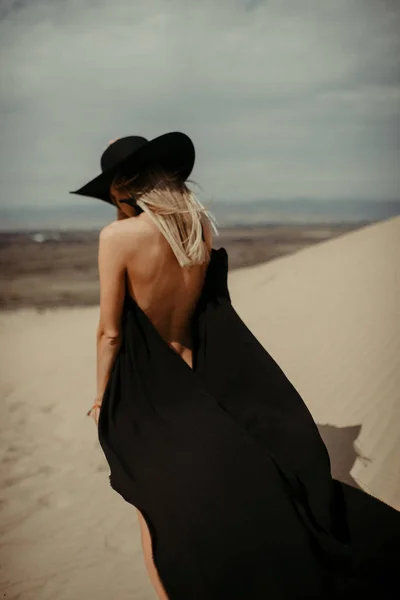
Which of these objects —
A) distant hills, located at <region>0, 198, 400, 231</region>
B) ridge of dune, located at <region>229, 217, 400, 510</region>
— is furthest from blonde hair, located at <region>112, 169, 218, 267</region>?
ridge of dune, located at <region>229, 217, 400, 510</region>

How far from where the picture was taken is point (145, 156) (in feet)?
7.84

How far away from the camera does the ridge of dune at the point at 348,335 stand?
3.75 m

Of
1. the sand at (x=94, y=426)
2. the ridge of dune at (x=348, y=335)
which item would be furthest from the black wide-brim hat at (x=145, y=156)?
the ridge of dune at (x=348, y=335)

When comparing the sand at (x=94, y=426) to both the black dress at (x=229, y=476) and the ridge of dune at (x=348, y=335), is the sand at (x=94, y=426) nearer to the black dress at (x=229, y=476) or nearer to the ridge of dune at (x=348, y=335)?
the ridge of dune at (x=348, y=335)

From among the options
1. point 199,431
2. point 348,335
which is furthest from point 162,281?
point 348,335

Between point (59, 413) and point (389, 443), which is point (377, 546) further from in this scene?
point (59, 413)

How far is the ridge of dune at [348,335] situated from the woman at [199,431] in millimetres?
1278

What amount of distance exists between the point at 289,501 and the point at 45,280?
10.8m

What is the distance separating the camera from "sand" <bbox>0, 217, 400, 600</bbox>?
2953 millimetres

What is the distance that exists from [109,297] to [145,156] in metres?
0.65

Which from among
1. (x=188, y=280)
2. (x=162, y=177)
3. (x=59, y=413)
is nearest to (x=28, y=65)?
(x=162, y=177)

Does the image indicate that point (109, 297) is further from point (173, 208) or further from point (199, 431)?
point (199, 431)

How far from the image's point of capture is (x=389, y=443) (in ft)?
12.0

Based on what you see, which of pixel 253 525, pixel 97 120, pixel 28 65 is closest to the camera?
pixel 253 525
